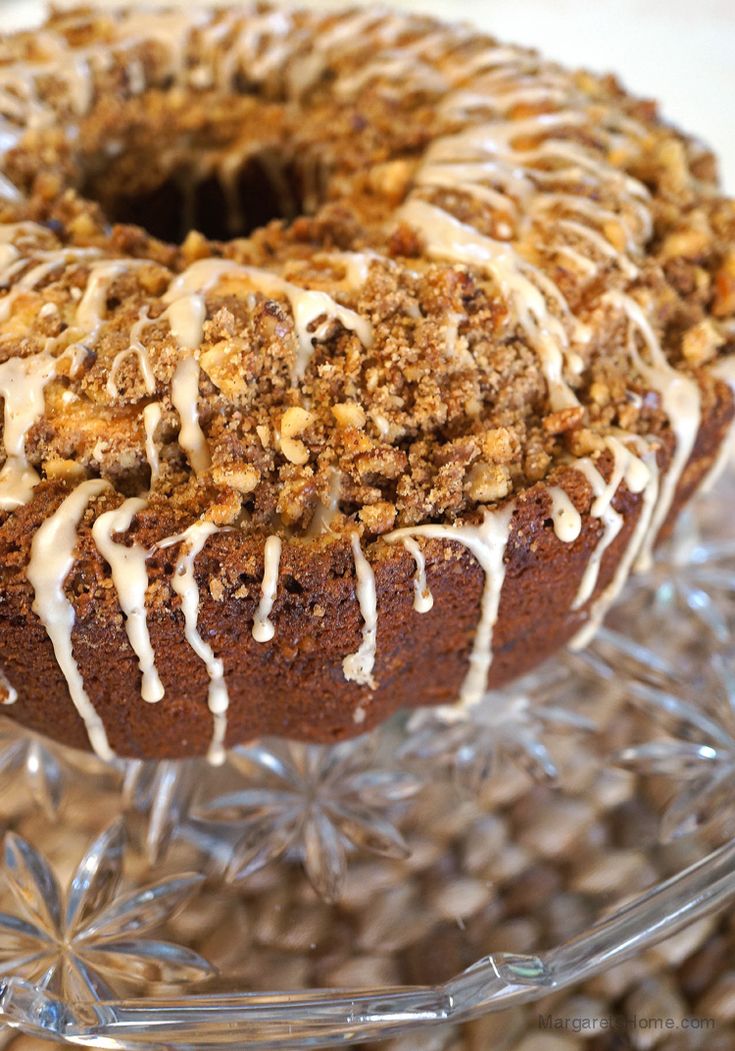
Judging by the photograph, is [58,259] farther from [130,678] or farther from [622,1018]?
[622,1018]

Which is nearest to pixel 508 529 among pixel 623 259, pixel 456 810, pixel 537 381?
pixel 537 381

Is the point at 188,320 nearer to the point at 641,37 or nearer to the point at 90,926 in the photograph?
the point at 90,926

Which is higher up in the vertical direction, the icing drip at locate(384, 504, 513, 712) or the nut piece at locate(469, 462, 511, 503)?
the nut piece at locate(469, 462, 511, 503)

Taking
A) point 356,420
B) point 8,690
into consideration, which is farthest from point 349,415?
point 8,690

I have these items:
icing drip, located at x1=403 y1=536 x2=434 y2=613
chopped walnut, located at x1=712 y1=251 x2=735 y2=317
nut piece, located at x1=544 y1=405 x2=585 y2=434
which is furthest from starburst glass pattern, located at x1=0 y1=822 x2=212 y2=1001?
chopped walnut, located at x1=712 y1=251 x2=735 y2=317

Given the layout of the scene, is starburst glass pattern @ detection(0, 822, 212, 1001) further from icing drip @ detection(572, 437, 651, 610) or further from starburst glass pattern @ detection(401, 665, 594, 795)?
icing drip @ detection(572, 437, 651, 610)

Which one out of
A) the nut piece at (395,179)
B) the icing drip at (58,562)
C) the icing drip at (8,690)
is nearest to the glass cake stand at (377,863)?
the icing drip at (8,690)
